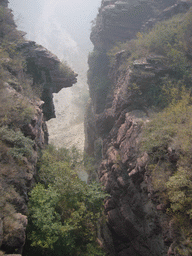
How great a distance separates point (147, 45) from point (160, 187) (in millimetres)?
14774

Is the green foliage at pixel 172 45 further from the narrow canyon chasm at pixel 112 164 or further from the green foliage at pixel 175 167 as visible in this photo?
the green foliage at pixel 175 167

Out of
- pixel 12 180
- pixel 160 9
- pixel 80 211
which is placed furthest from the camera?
pixel 160 9

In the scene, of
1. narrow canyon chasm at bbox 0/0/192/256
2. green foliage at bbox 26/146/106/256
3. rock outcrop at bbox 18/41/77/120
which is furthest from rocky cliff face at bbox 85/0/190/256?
rock outcrop at bbox 18/41/77/120

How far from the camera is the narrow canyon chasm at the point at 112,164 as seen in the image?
254 inches

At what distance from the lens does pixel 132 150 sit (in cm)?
1128

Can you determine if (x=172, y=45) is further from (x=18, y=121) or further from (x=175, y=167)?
(x=18, y=121)

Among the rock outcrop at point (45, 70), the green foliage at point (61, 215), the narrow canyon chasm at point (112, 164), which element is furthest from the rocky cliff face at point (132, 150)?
the rock outcrop at point (45, 70)

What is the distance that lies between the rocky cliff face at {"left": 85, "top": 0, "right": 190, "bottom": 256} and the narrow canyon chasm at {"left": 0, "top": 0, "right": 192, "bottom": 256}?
0.08 metres

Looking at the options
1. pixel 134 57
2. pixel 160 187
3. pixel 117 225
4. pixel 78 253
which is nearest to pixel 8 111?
pixel 78 253

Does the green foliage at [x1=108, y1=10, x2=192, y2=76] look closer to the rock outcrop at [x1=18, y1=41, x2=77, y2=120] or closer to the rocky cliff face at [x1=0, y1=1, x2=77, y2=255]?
the rock outcrop at [x1=18, y1=41, x2=77, y2=120]

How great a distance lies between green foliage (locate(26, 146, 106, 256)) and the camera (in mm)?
6632

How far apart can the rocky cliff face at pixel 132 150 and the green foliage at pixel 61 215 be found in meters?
2.52

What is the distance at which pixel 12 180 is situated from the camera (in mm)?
6859

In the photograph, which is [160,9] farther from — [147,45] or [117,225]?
[117,225]
